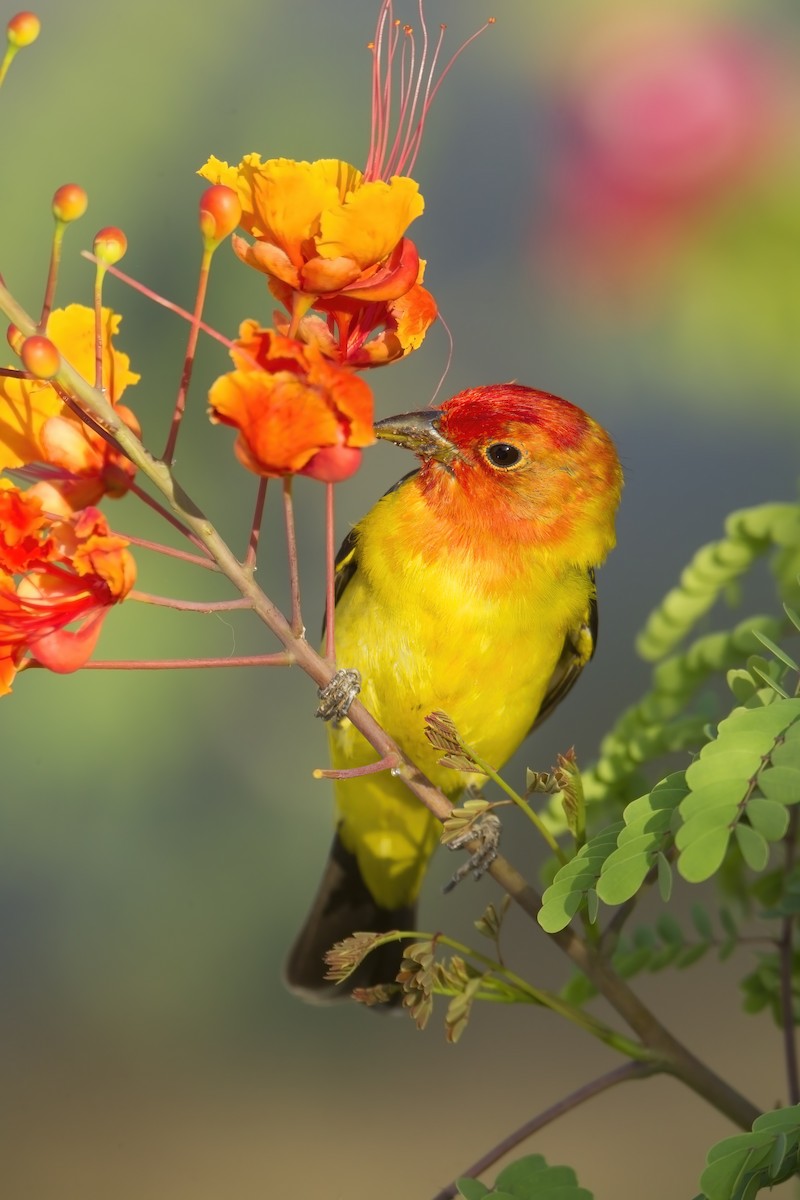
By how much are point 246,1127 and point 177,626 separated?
285 cm

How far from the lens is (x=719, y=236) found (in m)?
4.03

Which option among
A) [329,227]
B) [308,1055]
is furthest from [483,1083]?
[329,227]

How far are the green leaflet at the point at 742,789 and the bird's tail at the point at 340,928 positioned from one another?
2.14 meters

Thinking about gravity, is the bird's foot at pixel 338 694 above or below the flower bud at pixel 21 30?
below

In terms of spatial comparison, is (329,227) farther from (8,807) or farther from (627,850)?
(8,807)

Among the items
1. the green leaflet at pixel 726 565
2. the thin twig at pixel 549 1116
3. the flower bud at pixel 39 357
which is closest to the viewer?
the flower bud at pixel 39 357

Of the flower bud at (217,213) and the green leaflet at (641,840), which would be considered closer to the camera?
the flower bud at (217,213)

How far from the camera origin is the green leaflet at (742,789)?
1431 mm

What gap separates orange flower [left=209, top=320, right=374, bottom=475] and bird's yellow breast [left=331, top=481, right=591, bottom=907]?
1.36 metres

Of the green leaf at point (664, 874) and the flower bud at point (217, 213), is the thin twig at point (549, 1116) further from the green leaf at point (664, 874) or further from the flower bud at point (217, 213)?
the flower bud at point (217, 213)

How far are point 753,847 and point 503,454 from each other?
144cm

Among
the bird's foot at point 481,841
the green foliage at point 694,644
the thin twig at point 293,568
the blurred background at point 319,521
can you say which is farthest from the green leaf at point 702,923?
the blurred background at point 319,521

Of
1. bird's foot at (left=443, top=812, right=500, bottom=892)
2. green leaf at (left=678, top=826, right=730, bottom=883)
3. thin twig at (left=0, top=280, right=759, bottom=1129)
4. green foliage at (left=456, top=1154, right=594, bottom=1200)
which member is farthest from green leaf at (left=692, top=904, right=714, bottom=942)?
green leaf at (left=678, top=826, right=730, bottom=883)

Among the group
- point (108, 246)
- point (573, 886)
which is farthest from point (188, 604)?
point (573, 886)
